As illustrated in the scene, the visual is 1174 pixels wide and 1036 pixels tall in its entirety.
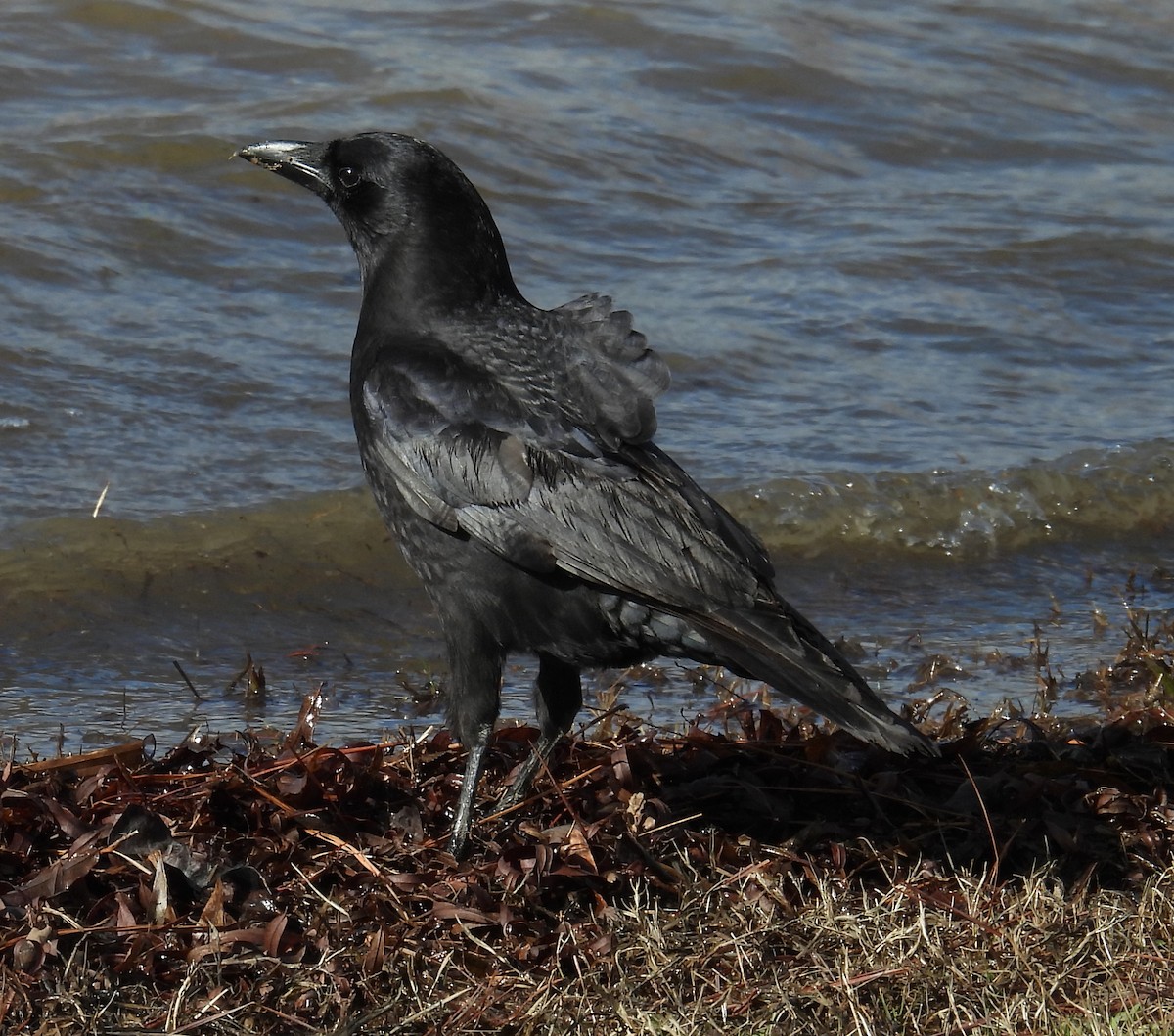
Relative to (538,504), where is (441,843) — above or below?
below

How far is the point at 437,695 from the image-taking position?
203 inches

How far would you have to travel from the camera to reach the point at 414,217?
4.18 metres

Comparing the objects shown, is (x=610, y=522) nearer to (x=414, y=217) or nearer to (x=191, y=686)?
(x=414, y=217)

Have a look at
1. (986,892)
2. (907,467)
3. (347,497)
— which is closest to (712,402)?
(907,467)

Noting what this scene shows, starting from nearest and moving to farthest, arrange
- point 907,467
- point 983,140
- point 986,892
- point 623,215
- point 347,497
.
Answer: point 986,892 < point 347,497 < point 907,467 < point 623,215 < point 983,140

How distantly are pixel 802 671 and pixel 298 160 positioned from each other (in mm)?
1927

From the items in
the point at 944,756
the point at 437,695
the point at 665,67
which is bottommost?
the point at 437,695

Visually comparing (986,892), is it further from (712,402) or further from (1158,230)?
(1158,230)

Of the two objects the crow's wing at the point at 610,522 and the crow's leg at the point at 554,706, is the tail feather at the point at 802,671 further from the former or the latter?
the crow's leg at the point at 554,706

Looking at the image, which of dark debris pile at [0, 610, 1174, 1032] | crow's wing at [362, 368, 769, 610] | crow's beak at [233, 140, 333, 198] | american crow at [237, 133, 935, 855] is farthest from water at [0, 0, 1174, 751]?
crow's beak at [233, 140, 333, 198]

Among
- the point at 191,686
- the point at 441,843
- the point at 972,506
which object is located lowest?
the point at 972,506

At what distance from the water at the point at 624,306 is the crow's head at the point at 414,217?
1.45m

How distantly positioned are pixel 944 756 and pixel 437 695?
1.63m

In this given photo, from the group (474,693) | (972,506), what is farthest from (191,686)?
(972,506)
